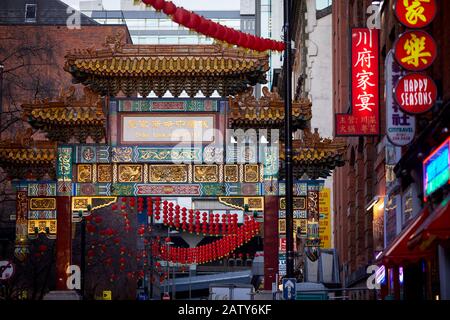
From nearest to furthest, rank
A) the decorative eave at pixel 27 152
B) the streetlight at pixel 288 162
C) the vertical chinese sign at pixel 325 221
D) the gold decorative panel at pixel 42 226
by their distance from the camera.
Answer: the streetlight at pixel 288 162
the gold decorative panel at pixel 42 226
the decorative eave at pixel 27 152
the vertical chinese sign at pixel 325 221

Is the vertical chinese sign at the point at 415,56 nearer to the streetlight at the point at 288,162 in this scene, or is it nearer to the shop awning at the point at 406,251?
the streetlight at the point at 288,162

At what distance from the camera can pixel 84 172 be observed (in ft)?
114

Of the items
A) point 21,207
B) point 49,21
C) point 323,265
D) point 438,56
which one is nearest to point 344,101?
point 323,265

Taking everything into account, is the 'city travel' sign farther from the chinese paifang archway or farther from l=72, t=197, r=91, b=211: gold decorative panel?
l=72, t=197, r=91, b=211: gold decorative panel

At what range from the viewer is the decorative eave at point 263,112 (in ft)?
113

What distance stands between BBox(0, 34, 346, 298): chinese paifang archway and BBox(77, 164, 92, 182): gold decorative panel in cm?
3

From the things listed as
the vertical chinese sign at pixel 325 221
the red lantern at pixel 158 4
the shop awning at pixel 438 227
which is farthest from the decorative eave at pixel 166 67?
the vertical chinese sign at pixel 325 221

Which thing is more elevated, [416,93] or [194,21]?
[194,21]

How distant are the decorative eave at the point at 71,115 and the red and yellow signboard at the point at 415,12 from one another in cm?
1239

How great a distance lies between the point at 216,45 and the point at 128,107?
358 centimetres

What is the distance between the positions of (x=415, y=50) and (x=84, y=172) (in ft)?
44.7

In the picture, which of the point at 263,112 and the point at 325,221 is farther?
the point at 325,221

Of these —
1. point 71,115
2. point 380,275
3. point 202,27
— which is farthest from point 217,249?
point 202,27

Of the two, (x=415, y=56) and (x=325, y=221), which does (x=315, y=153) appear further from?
(x=325, y=221)
